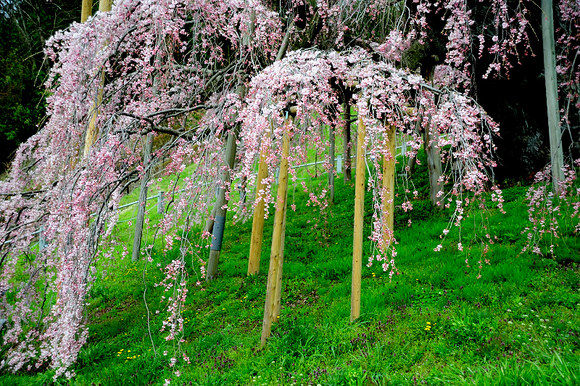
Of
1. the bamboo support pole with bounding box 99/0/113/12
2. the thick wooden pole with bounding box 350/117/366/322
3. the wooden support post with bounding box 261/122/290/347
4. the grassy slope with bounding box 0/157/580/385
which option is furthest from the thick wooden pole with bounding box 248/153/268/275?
the bamboo support pole with bounding box 99/0/113/12

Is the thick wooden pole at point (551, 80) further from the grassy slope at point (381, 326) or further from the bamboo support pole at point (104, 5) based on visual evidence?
the bamboo support pole at point (104, 5)

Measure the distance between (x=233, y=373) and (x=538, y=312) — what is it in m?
2.95

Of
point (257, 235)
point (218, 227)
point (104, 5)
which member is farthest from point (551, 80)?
point (104, 5)

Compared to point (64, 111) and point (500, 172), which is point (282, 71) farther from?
point (500, 172)

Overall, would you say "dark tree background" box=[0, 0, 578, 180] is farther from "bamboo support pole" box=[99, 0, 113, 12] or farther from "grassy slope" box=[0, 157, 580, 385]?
"bamboo support pole" box=[99, 0, 113, 12]

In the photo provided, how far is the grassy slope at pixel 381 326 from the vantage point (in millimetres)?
2930

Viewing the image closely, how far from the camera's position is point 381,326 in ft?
11.8

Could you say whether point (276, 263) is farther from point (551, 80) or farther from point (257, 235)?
point (551, 80)

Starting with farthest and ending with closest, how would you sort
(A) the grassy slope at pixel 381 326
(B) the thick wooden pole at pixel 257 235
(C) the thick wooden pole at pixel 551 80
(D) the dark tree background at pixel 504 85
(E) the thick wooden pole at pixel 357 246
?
1. (D) the dark tree background at pixel 504 85
2. (B) the thick wooden pole at pixel 257 235
3. (C) the thick wooden pole at pixel 551 80
4. (E) the thick wooden pole at pixel 357 246
5. (A) the grassy slope at pixel 381 326

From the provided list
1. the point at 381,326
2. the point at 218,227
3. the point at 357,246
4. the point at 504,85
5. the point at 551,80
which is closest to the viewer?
the point at 381,326

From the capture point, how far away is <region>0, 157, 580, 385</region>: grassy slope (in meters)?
2.93

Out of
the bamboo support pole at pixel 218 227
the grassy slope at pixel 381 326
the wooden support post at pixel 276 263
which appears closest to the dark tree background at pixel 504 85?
the grassy slope at pixel 381 326

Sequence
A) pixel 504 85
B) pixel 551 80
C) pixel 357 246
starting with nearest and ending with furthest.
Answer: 1. pixel 357 246
2. pixel 551 80
3. pixel 504 85

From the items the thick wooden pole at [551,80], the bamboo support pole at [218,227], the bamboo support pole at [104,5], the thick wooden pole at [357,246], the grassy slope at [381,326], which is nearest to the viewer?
the grassy slope at [381,326]
